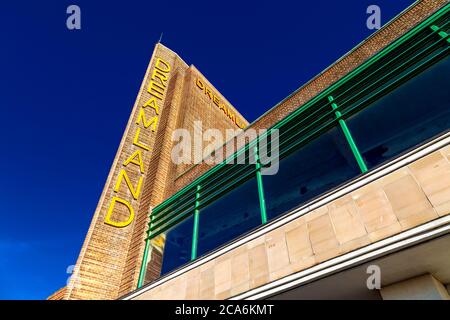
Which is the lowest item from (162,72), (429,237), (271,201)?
(429,237)

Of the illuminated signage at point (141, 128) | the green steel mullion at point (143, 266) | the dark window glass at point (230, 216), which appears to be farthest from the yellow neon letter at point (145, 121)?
the green steel mullion at point (143, 266)

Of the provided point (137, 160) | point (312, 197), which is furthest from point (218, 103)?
point (312, 197)

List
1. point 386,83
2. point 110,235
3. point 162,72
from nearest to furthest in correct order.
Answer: point 386,83, point 110,235, point 162,72

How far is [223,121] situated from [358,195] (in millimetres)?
16926

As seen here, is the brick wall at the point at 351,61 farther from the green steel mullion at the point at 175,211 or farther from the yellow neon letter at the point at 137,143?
the yellow neon letter at the point at 137,143

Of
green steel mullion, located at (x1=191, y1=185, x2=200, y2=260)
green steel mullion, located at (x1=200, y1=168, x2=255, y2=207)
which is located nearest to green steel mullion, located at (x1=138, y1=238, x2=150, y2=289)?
green steel mullion, located at (x1=191, y1=185, x2=200, y2=260)

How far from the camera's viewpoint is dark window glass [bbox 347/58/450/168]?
29.8 feet

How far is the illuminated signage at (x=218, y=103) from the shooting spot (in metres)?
21.1

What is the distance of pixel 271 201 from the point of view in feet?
43.5

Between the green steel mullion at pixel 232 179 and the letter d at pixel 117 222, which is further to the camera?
the letter d at pixel 117 222

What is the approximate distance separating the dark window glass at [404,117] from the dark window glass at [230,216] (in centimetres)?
444

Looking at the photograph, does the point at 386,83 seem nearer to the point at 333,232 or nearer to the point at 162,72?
the point at 333,232

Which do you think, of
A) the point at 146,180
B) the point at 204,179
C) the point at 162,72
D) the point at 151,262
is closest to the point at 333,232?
the point at 204,179

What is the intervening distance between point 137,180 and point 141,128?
9.83 feet
